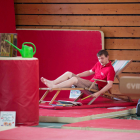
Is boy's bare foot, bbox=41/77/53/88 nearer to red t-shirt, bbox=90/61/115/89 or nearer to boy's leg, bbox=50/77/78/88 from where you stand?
boy's leg, bbox=50/77/78/88

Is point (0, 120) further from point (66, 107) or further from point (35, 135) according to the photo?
point (66, 107)

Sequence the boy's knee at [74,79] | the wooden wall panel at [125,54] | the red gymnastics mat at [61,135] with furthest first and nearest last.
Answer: the wooden wall panel at [125,54]
the boy's knee at [74,79]
the red gymnastics mat at [61,135]

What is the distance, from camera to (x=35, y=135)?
223cm

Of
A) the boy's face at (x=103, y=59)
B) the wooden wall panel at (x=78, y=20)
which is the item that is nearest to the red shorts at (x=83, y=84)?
the boy's face at (x=103, y=59)

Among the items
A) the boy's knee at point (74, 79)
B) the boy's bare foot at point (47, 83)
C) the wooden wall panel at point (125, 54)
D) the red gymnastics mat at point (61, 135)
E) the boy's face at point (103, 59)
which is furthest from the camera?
the wooden wall panel at point (125, 54)

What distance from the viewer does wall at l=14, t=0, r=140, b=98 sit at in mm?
5754

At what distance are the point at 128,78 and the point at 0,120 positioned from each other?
2352 mm

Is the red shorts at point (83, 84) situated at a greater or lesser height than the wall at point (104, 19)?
lesser

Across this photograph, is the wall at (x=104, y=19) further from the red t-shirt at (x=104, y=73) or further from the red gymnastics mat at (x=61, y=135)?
the red gymnastics mat at (x=61, y=135)

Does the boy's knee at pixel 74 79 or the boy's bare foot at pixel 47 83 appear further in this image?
the boy's knee at pixel 74 79

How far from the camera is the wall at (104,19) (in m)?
5.75

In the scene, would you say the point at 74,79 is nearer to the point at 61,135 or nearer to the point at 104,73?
the point at 104,73

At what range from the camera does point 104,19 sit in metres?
5.81

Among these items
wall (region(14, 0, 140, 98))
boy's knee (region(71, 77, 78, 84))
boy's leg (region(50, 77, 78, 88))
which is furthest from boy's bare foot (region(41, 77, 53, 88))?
wall (region(14, 0, 140, 98))
